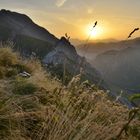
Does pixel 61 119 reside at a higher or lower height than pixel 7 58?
higher

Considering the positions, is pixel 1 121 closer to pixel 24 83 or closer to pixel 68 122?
pixel 68 122

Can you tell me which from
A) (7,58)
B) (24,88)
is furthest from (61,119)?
(7,58)

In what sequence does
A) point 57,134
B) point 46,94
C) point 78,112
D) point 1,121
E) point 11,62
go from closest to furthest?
point 57,134, point 1,121, point 78,112, point 46,94, point 11,62

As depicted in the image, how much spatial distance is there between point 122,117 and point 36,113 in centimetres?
142

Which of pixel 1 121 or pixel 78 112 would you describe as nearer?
pixel 1 121

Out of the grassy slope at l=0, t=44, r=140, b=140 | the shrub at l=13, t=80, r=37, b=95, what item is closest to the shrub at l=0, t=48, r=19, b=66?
the shrub at l=13, t=80, r=37, b=95

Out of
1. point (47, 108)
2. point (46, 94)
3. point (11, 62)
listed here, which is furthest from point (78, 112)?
point (11, 62)

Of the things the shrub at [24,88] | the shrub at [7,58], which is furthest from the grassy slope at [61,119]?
the shrub at [7,58]

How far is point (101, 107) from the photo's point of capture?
6008 millimetres

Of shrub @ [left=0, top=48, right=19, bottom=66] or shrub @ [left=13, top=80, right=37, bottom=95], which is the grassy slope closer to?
shrub @ [left=13, top=80, right=37, bottom=95]

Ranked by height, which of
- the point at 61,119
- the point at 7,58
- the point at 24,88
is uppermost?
the point at 61,119

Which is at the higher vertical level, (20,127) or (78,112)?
(78,112)

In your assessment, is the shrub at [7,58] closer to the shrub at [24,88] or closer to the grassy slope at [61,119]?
the shrub at [24,88]

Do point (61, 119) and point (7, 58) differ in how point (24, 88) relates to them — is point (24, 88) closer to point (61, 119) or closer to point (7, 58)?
point (61, 119)
